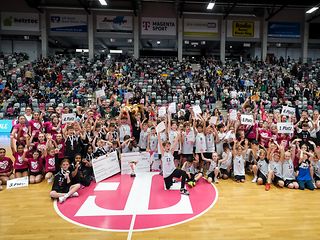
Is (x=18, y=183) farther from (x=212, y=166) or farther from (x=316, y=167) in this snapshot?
(x=316, y=167)

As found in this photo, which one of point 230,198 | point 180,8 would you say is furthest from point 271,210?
point 180,8

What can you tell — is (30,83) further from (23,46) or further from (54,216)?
(54,216)

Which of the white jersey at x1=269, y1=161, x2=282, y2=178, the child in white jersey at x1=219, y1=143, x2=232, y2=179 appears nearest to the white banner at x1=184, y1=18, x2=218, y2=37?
the child in white jersey at x1=219, y1=143, x2=232, y2=179

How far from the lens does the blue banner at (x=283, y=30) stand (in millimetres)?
24422

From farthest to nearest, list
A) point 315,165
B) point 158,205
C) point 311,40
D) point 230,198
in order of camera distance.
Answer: point 311,40, point 315,165, point 230,198, point 158,205

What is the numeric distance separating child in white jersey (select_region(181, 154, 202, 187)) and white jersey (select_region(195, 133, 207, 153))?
19 centimetres

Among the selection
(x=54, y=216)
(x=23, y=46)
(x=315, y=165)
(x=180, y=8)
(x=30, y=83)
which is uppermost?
(x=180, y=8)

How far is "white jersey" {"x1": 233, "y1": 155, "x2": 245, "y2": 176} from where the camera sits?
6680 millimetres

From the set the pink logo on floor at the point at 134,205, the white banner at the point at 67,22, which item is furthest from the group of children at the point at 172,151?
the white banner at the point at 67,22

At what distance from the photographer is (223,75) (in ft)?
69.8

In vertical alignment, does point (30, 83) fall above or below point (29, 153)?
above

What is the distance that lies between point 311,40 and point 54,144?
85.1ft

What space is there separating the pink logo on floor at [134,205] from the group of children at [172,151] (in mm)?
269

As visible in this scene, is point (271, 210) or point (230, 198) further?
point (230, 198)
